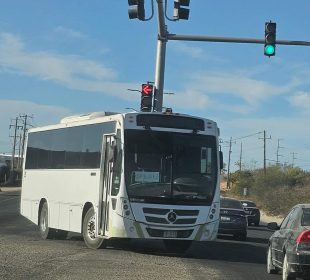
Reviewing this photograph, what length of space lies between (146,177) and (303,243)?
5.41 meters

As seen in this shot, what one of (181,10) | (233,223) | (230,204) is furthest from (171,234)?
(230,204)

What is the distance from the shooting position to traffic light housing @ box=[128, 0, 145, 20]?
56.0ft

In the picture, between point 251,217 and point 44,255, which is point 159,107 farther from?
point 251,217

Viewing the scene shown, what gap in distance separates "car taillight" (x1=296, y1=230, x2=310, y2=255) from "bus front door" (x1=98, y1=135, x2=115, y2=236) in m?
5.75

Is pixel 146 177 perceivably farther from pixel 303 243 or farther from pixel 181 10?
pixel 303 243

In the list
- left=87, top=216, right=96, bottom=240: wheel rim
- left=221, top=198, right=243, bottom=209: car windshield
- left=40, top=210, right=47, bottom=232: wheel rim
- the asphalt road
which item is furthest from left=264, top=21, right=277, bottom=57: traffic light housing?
left=221, top=198, right=243, bottom=209: car windshield

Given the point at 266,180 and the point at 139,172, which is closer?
the point at 139,172

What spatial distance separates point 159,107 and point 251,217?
61.4ft

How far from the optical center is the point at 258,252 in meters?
18.9

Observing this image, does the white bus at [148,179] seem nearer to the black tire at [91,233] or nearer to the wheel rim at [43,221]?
the black tire at [91,233]

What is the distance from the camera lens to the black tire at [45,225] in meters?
19.9

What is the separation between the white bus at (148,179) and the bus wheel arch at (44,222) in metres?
2.41

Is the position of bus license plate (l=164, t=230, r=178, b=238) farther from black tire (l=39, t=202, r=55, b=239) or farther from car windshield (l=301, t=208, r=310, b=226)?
black tire (l=39, t=202, r=55, b=239)

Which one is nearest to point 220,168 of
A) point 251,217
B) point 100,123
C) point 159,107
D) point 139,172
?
point 139,172
